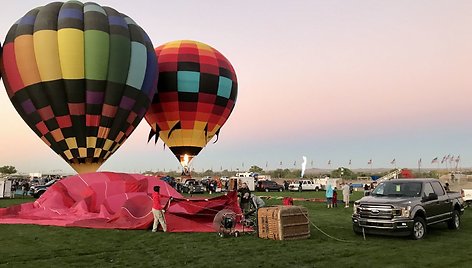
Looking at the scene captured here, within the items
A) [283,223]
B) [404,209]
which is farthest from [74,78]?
[404,209]

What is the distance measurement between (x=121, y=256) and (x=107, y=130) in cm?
1679

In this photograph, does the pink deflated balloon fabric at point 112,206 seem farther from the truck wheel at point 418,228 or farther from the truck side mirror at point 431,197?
the truck side mirror at point 431,197

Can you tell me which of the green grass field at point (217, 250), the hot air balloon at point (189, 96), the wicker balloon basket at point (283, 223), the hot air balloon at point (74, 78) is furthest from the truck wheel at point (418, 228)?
the hot air balloon at point (189, 96)

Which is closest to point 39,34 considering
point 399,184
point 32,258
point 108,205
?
point 108,205

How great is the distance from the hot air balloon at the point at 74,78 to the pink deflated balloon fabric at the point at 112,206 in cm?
654

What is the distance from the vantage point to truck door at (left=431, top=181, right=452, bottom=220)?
1364 centimetres

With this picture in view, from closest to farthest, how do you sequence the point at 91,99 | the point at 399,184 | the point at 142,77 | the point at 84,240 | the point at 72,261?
the point at 72,261
the point at 84,240
the point at 399,184
the point at 91,99
the point at 142,77

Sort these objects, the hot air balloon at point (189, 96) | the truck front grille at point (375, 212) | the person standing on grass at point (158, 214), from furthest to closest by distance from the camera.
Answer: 1. the hot air balloon at point (189, 96)
2. the person standing on grass at point (158, 214)
3. the truck front grille at point (375, 212)

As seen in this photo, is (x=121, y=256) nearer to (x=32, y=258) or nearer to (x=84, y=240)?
(x=32, y=258)

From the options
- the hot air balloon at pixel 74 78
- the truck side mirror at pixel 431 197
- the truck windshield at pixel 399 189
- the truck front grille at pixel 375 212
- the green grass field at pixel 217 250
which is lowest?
the green grass field at pixel 217 250

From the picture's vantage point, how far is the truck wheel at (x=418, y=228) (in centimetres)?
1224

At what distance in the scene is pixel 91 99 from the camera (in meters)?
25.0

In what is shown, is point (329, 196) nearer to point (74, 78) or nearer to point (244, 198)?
point (244, 198)

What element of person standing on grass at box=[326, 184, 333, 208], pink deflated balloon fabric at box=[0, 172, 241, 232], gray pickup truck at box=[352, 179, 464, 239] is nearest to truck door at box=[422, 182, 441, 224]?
gray pickup truck at box=[352, 179, 464, 239]
